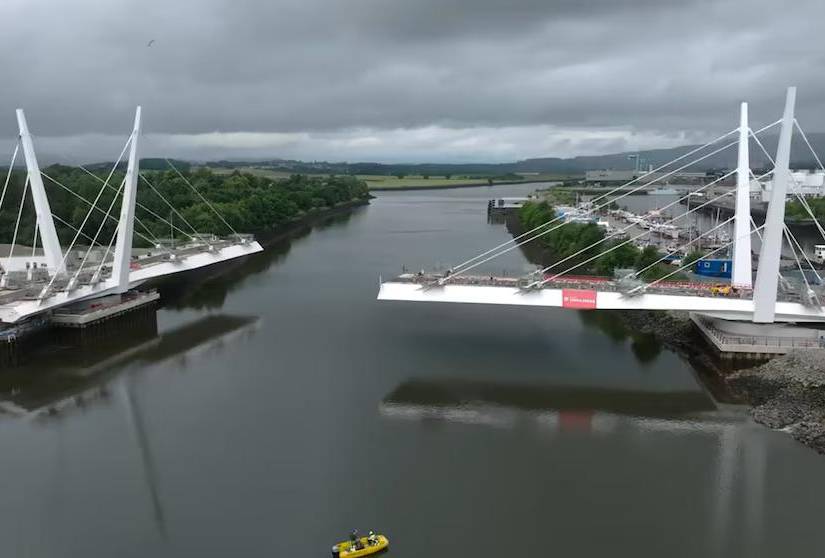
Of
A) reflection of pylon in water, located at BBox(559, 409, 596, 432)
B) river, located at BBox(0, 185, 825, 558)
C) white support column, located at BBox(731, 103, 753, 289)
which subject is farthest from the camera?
white support column, located at BBox(731, 103, 753, 289)

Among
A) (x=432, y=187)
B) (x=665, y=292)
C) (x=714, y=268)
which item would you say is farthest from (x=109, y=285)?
(x=432, y=187)

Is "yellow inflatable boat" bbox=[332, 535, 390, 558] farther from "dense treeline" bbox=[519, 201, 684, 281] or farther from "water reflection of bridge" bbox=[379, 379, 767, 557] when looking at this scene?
"dense treeline" bbox=[519, 201, 684, 281]

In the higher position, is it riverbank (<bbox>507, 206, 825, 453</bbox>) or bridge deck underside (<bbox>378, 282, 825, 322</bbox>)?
bridge deck underside (<bbox>378, 282, 825, 322</bbox>)

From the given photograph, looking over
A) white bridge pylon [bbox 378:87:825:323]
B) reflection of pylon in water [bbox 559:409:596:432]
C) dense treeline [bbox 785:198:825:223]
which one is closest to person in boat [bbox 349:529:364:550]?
reflection of pylon in water [bbox 559:409:596:432]

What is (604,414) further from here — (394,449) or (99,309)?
(99,309)

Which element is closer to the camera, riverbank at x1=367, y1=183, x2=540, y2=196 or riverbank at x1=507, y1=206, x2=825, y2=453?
riverbank at x1=507, y1=206, x2=825, y2=453

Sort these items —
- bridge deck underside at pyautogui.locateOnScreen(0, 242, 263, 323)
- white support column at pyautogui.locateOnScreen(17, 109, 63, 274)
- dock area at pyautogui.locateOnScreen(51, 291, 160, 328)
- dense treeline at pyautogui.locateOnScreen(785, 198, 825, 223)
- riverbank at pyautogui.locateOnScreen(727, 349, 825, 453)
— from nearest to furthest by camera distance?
riverbank at pyautogui.locateOnScreen(727, 349, 825, 453)
bridge deck underside at pyautogui.locateOnScreen(0, 242, 263, 323)
dock area at pyautogui.locateOnScreen(51, 291, 160, 328)
white support column at pyautogui.locateOnScreen(17, 109, 63, 274)
dense treeline at pyautogui.locateOnScreen(785, 198, 825, 223)
